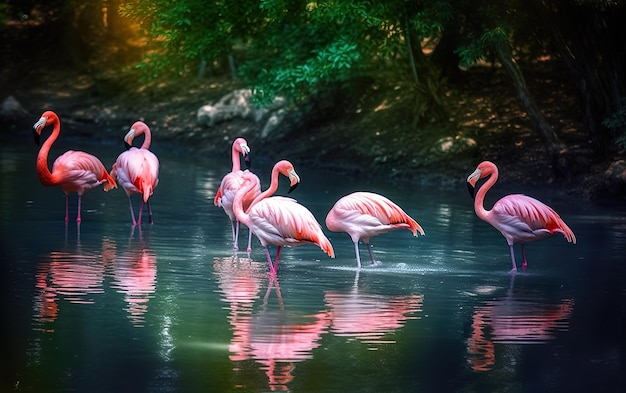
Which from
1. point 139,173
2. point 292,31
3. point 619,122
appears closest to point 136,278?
point 139,173

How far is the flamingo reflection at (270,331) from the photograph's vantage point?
22.7ft

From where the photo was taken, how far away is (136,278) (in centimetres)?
960

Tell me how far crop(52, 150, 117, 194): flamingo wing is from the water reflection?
227 inches

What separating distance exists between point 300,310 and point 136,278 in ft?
5.90

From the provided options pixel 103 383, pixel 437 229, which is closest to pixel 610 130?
pixel 437 229

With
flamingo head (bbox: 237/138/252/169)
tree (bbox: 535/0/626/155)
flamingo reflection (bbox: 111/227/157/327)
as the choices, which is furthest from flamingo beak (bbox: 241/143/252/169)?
tree (bbox: 535/0/626/155)

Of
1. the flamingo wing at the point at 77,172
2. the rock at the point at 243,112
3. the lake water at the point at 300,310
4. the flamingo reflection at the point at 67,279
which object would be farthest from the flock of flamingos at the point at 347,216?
the rock at the point at 243,112

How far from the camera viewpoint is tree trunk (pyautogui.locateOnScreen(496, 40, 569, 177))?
1686 cm

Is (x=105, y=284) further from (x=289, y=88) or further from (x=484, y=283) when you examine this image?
(x=289, y=88)

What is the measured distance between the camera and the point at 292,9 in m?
19.2

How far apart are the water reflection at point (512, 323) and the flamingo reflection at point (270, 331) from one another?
107 centimetres

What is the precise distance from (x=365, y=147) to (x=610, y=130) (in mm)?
4803

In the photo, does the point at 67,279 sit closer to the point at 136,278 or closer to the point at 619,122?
the point at 136,278

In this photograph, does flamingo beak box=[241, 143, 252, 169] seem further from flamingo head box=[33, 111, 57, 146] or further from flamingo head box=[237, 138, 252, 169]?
flamingo head box=[33, 111, 57, 146]
